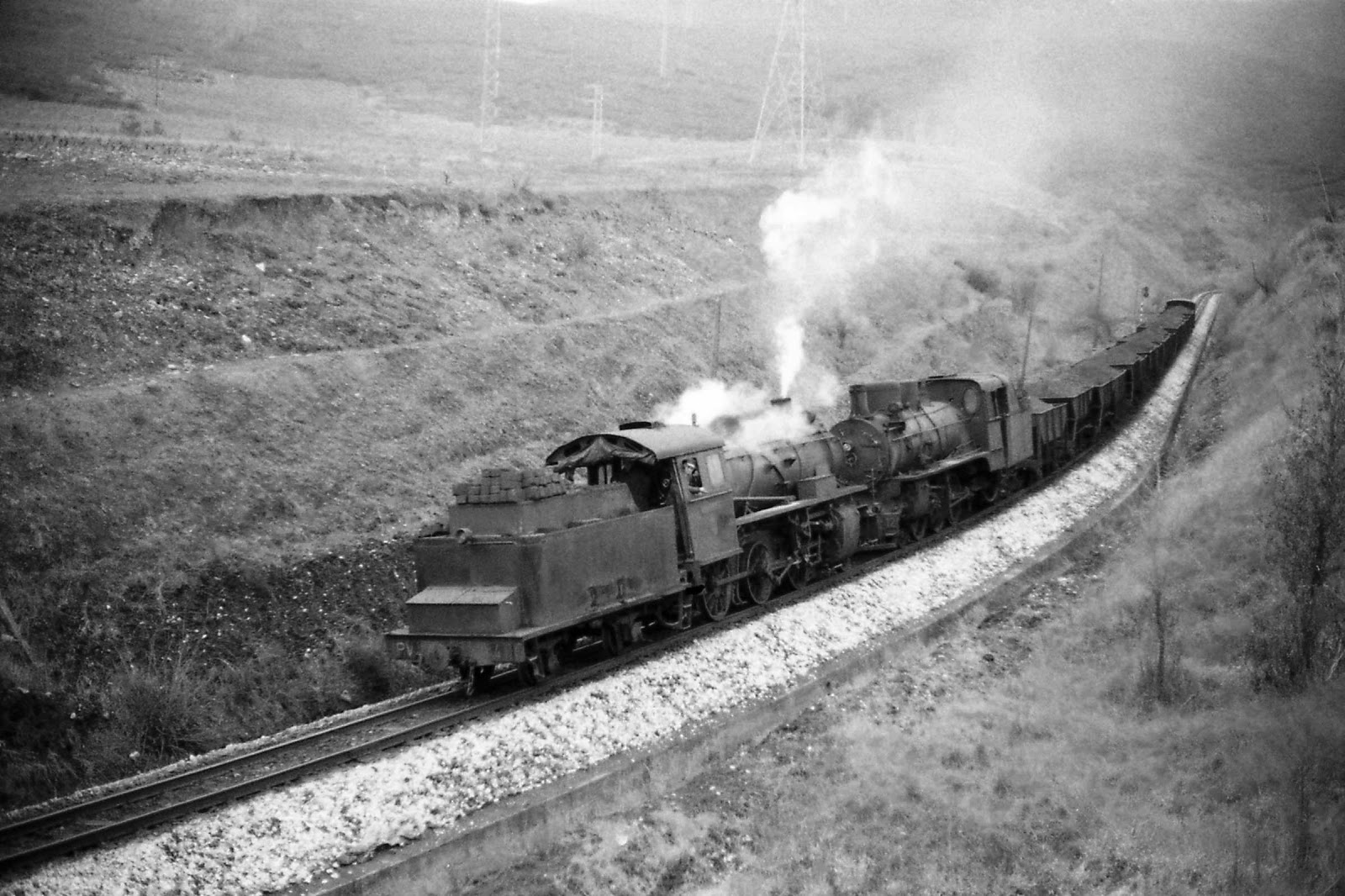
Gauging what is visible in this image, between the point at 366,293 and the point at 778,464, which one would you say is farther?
the point at 366,293

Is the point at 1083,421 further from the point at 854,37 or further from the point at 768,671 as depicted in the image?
the point at 854,37

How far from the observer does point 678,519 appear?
14.6 metres

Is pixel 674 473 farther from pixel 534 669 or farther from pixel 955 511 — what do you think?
pixel 955 511

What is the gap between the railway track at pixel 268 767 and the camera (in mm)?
9766

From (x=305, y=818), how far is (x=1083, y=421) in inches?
941

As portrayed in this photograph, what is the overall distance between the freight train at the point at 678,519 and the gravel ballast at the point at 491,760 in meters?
0.86

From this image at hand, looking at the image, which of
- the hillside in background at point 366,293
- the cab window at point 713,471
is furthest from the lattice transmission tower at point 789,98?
the cab window at point 713,471

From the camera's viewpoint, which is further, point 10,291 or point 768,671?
point 10,291

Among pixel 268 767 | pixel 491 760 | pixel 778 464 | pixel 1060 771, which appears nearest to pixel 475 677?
pixel 491 760

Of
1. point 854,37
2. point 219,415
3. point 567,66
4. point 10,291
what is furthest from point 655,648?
point 854,37

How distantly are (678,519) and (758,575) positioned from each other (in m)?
2.96

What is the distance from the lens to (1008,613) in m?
17.6

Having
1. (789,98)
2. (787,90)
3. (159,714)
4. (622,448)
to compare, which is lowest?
(159,714)

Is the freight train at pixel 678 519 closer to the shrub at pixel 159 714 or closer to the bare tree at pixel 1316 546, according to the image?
the shrub at pixel 159 714
